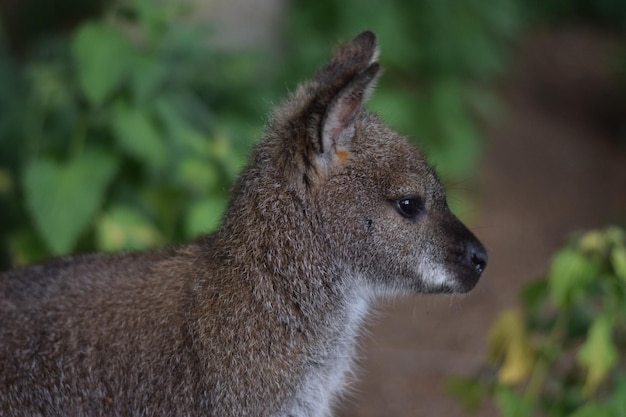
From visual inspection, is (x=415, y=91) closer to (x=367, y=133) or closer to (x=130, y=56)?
(x=130, y=56)

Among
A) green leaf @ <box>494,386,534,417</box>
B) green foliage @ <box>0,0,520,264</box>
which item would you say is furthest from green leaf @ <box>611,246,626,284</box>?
green foliage @ <box>0,0,520,264</box>

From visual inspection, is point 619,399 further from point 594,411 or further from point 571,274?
point 571,274

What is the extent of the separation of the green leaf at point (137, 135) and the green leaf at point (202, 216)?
0.39 m

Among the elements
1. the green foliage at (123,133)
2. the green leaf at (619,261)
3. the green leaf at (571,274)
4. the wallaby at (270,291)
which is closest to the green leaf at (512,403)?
the green leaf at (571,274)

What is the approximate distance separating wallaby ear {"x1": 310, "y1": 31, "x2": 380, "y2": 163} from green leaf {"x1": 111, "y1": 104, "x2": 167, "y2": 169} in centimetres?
187

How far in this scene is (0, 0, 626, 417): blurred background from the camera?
507 cm

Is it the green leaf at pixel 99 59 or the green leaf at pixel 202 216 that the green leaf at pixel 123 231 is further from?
the green leaf at pixel 99 59

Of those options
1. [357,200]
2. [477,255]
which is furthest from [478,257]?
[357,200]

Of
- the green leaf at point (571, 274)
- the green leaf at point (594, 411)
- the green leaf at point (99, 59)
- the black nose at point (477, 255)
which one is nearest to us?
the black nose at point (477, 255)

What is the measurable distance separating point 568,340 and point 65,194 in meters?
2.70

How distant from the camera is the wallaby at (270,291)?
3.31m

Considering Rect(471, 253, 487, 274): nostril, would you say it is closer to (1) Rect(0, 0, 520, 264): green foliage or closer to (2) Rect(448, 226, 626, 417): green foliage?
(2) Rect(448, 226, 626, 417): green foliage

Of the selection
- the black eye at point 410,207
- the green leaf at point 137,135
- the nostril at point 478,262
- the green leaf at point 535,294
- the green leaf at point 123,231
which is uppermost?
the black eye at point 410,207

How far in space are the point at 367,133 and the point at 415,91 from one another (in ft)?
15.5
